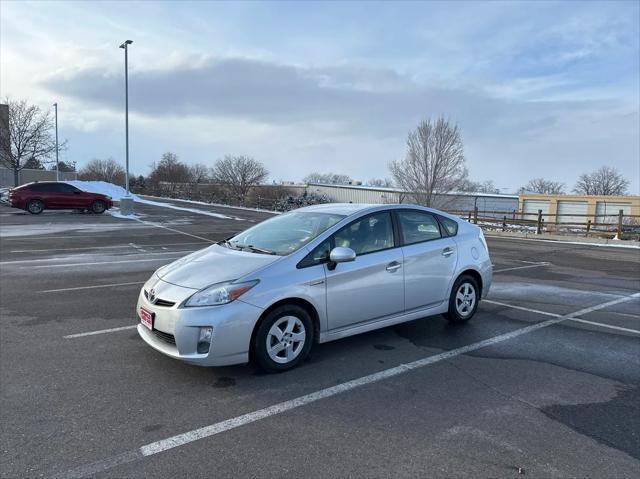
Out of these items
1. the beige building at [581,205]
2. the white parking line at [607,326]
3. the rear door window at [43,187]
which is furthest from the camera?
the beige building at [581,205]

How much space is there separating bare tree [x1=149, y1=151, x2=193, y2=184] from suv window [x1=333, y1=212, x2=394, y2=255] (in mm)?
56723

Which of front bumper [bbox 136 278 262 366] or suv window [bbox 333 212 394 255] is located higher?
suv window [bbox 333 212 394 255]

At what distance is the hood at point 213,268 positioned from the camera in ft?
13.9

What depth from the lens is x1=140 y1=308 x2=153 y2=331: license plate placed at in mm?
4323

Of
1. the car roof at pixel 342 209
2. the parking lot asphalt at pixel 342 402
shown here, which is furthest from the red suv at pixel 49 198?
the car roof at pixel 342 209

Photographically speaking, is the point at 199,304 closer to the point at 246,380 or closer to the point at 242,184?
the point at 246,380

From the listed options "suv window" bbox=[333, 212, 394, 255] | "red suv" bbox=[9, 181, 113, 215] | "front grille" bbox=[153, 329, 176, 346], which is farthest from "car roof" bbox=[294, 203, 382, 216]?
"red suv" bbox=[9, 181, 113, 215]

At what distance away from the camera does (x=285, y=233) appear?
519 centimetres

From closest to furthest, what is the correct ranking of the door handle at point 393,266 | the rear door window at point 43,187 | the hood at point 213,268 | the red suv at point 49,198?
the hood at point 213,268 < the door handle at point 393,266 < the red suv at point 49,198 < the rear door window at point 43,187

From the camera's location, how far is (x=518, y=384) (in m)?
4.27

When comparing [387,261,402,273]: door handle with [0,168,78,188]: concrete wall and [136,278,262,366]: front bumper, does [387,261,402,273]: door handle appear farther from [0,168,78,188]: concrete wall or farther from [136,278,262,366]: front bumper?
[0,168,78,188]: concrete wall

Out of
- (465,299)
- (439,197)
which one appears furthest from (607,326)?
(439,197)

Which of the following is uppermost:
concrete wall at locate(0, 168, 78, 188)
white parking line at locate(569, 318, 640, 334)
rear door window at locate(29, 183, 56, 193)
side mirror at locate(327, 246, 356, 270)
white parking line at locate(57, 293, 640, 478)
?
concrete wall at locate(0, 168, 78, 188)

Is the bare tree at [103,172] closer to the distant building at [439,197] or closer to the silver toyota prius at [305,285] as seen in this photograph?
the distant building at [439,197]
